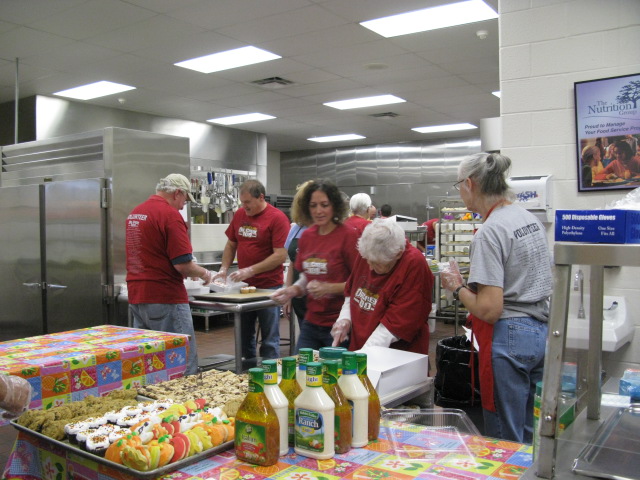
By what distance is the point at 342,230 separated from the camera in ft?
11.2

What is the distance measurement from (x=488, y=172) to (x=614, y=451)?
139 centimetres

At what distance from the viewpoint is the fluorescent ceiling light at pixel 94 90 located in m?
7.39

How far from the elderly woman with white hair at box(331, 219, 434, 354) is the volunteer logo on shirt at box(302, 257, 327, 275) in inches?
21.9

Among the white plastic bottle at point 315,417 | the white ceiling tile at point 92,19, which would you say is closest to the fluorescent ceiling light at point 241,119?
the white ceiling tile at point 92,19

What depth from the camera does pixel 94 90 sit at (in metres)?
7.63

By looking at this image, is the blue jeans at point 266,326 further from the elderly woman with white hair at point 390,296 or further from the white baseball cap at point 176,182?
the elderly woman with white hair at point 390,296

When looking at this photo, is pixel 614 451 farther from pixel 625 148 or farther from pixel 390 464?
pixel 625 148

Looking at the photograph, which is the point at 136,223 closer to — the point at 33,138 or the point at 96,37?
the point at 96,37

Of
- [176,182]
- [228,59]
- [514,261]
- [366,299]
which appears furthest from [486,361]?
[228,59]

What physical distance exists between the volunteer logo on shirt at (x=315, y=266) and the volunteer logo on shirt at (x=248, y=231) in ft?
4.31

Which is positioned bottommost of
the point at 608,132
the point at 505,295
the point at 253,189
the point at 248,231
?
the point at 505,295

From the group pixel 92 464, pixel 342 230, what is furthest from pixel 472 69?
pixel 92 464

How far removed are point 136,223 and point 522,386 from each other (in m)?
2.61

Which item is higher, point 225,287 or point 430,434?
point 225,287
